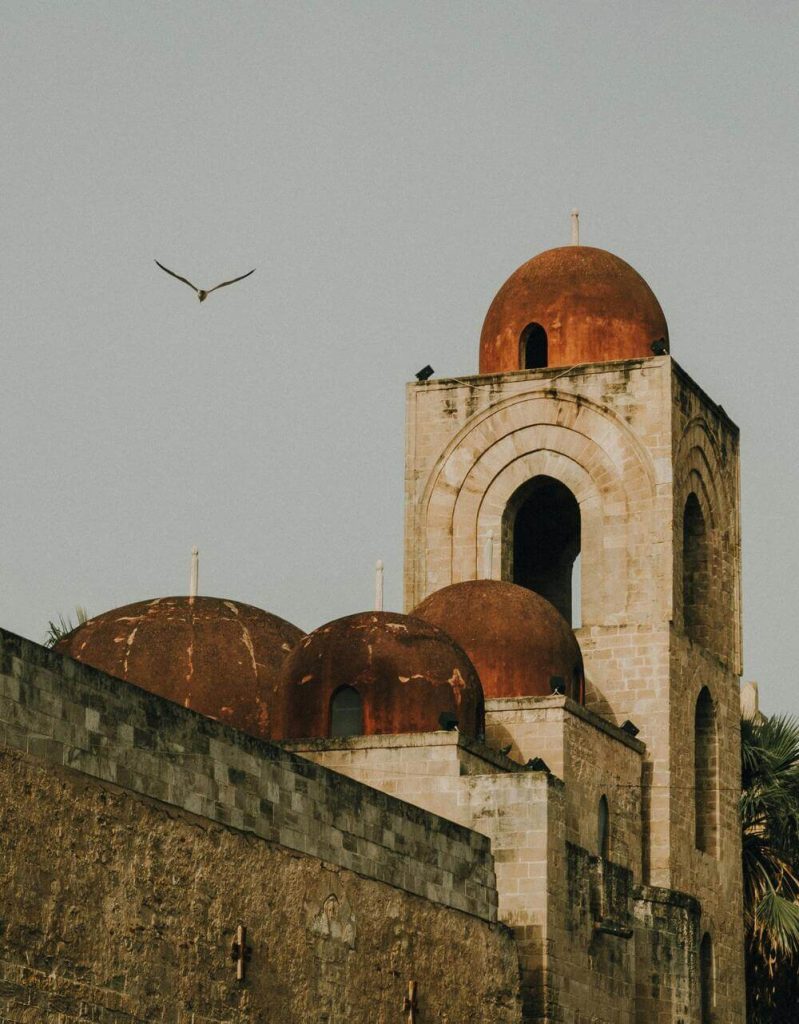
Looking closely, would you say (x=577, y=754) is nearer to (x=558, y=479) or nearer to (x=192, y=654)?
(x=192, y=654)

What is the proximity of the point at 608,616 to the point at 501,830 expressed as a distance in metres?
6.75

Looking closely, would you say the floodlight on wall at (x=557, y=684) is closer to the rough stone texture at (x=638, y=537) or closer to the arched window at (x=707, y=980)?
the rough stone texture at (x=638, y=537)

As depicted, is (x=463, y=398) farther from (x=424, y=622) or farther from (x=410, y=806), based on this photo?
(x=410, y=806)

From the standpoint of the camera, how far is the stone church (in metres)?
14.3

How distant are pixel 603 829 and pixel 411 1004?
7279mm

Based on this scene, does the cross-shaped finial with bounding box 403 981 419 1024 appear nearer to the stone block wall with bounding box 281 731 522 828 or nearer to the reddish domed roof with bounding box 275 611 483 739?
the stone block wall with bounding box 281 731 522 828

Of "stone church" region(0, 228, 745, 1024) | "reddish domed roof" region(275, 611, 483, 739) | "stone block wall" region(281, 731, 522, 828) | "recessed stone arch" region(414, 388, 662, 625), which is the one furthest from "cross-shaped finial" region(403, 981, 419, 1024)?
"recessed stone arch" region(414, 388, 662, 625)

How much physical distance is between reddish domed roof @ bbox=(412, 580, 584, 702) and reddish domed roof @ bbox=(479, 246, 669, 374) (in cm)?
450

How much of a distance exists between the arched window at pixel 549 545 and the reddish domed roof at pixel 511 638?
4747 millimetres

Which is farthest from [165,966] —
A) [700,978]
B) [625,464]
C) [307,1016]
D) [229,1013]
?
[625,464]

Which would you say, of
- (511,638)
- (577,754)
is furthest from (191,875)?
(511,638)

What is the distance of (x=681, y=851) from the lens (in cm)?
2662

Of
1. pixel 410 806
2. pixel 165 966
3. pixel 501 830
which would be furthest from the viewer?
pixel 501 830

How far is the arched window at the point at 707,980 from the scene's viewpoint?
2634 centimetres
